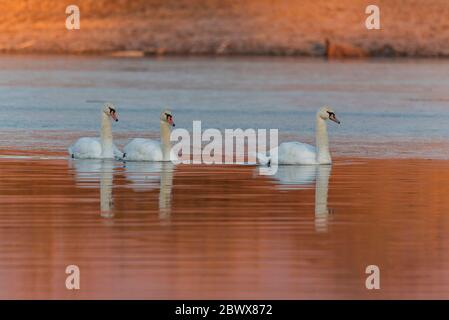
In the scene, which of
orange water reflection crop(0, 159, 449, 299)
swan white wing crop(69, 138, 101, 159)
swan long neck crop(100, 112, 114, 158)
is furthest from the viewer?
swan long neck crop(100, 112, 114, 158)

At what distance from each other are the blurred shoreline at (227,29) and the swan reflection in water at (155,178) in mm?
53784

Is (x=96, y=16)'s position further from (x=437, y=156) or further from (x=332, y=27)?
(x=437, y=156)

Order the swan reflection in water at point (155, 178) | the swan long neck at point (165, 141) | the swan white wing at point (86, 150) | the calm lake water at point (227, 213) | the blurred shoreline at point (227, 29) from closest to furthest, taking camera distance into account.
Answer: the calm lake water at point (227, 213) < the swan reflection in water at point (155, 178) < the swan long neck at point (165, 141) < the swan white wing at point (86, 150) < the blurred shoreline at point (227, 29)

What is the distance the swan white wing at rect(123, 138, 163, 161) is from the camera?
67.8 feet

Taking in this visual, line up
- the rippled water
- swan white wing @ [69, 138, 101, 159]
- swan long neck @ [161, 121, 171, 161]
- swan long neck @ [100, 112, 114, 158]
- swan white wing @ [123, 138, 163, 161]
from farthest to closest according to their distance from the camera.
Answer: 1. the rippled water
2. swan long neck @ [100, 112, 114, 158]
3. swan white wing @ [69, 138, 101, 159]
4. swan long neck @ [161, 121, 171, 161]
5. swan white wing @ [123, 138, 163, 161]

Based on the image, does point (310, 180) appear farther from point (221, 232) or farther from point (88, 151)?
point (221, 232)

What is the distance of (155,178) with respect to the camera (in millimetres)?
18719

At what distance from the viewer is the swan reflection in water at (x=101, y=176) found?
15654 mm

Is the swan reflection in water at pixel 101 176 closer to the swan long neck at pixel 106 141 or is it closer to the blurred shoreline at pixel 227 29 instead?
the swan long neck at pixel 106 141

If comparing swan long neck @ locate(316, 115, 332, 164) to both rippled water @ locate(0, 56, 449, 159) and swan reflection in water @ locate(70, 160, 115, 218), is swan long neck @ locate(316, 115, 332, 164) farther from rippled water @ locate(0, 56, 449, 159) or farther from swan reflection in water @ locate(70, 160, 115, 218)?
swan reflection in water @ locate(70, 160, 115, 218)

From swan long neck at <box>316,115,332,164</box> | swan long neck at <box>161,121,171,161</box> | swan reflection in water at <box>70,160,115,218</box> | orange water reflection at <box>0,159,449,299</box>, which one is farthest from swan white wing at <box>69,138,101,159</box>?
swan long neck at <box>316,115,332,164</box>

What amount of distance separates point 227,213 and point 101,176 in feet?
13.4

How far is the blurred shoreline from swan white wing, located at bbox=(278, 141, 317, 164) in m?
53.4

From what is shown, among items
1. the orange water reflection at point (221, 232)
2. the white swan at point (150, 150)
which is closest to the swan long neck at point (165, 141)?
the white swan at point (150, 150)
